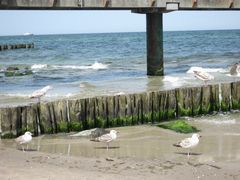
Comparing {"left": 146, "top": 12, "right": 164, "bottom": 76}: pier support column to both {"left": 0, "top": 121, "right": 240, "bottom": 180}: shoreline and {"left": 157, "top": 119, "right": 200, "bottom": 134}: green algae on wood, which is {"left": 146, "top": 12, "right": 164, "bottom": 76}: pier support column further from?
{"left": 0, "top": 121, "right": 240, "bottom": 180}: shoreline

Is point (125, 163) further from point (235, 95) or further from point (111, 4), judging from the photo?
point (111, 4)

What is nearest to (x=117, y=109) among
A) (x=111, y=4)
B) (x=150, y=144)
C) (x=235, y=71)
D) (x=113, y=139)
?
(x=150, y=144)

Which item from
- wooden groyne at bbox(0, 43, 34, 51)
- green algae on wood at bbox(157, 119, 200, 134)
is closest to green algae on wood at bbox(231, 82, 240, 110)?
green algae on wood at bbox(157, 119, 200, 134)

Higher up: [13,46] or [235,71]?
[235,71]

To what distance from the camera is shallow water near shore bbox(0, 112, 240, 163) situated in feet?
28.7

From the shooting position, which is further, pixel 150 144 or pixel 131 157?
pixel 150 144

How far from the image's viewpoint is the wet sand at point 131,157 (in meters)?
7.18

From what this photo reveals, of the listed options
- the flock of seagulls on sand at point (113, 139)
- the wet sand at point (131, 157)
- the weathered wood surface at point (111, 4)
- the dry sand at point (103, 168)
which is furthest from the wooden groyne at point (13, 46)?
the dry sand at point (103, 168)

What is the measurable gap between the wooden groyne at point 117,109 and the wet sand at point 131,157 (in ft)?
1.29

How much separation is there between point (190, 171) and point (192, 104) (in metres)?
5.23

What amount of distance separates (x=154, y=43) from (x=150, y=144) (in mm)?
12779

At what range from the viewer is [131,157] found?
8.60 m

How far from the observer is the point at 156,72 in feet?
72.1

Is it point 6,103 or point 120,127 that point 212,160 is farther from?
point 6,103
